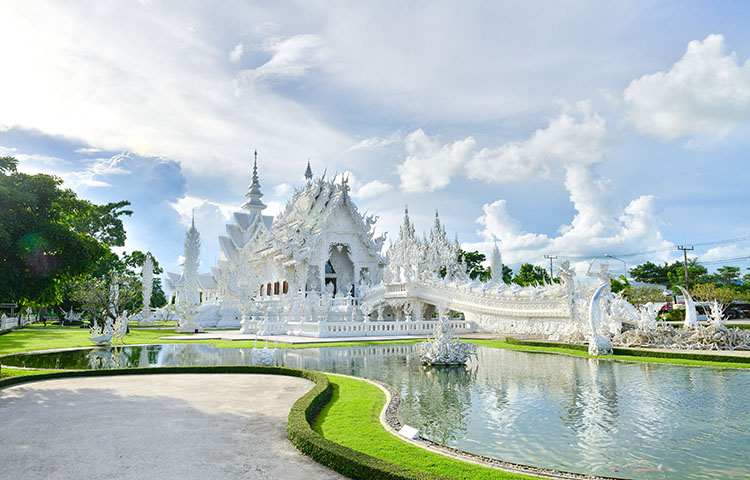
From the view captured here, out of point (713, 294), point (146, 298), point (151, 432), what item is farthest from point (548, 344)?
point (146, 298)

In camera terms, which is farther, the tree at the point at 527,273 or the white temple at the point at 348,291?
the tree at the point at 527,273

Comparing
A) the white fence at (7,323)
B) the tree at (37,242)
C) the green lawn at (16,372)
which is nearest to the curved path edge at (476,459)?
the tree at (37,242)

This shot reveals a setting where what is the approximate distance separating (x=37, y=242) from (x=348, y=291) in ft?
78.7

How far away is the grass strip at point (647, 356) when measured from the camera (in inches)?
478

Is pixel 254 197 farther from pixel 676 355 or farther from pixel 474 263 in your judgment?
pixel 676 355

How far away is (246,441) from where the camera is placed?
18.7 feet

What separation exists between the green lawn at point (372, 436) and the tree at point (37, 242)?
6.99 meters

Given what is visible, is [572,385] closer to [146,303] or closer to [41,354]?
[41,354]

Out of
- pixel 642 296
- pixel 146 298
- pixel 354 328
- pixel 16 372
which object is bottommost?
pixel 16 372

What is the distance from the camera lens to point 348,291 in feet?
109

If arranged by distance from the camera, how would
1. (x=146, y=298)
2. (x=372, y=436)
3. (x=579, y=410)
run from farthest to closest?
(x=146, y=298), (x=579, y=410), (x=372, y=436)

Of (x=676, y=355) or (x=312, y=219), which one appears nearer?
(x=676, y=355)

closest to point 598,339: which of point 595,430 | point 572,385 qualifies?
point 572,385

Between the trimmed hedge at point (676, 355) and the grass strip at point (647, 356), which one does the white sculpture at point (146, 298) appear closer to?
the grass strip at point (647, 356)
